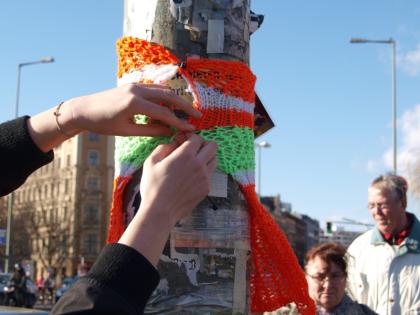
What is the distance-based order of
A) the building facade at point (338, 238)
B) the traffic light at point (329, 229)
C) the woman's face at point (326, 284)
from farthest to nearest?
the traffic light at point (329, 229) → the building facade at point (338, 238) → the woman's face at point (326, 284)

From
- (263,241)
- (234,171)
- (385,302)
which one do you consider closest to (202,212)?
(234,171)

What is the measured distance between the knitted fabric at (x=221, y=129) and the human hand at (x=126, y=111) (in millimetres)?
75

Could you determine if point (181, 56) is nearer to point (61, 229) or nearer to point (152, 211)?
point (152, 211)

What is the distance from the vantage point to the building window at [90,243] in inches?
2623

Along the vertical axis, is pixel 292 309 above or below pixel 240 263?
below

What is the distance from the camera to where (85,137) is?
6794 cm

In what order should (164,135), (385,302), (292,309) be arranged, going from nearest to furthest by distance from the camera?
(164,135) → (292,309) → (385,302)

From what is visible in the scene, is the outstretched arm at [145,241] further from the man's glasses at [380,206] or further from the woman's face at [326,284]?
the man's glasses at [380,206]

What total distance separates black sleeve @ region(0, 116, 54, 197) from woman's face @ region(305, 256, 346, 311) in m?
2.39

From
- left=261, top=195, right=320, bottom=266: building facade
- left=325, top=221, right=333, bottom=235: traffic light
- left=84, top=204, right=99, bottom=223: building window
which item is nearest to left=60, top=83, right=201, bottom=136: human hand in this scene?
left=325, top=221, right=333, bottom=235: traffic light

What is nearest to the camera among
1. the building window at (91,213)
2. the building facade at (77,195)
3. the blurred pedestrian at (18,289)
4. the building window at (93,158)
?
the blurred pedestrian at (18,289)

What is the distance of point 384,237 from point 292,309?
114 cm

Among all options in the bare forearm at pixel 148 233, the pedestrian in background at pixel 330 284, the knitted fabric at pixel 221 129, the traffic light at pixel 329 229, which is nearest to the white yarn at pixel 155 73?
the knitted fabric at pixel 221 129

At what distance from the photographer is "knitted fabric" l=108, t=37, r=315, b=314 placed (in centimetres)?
165
